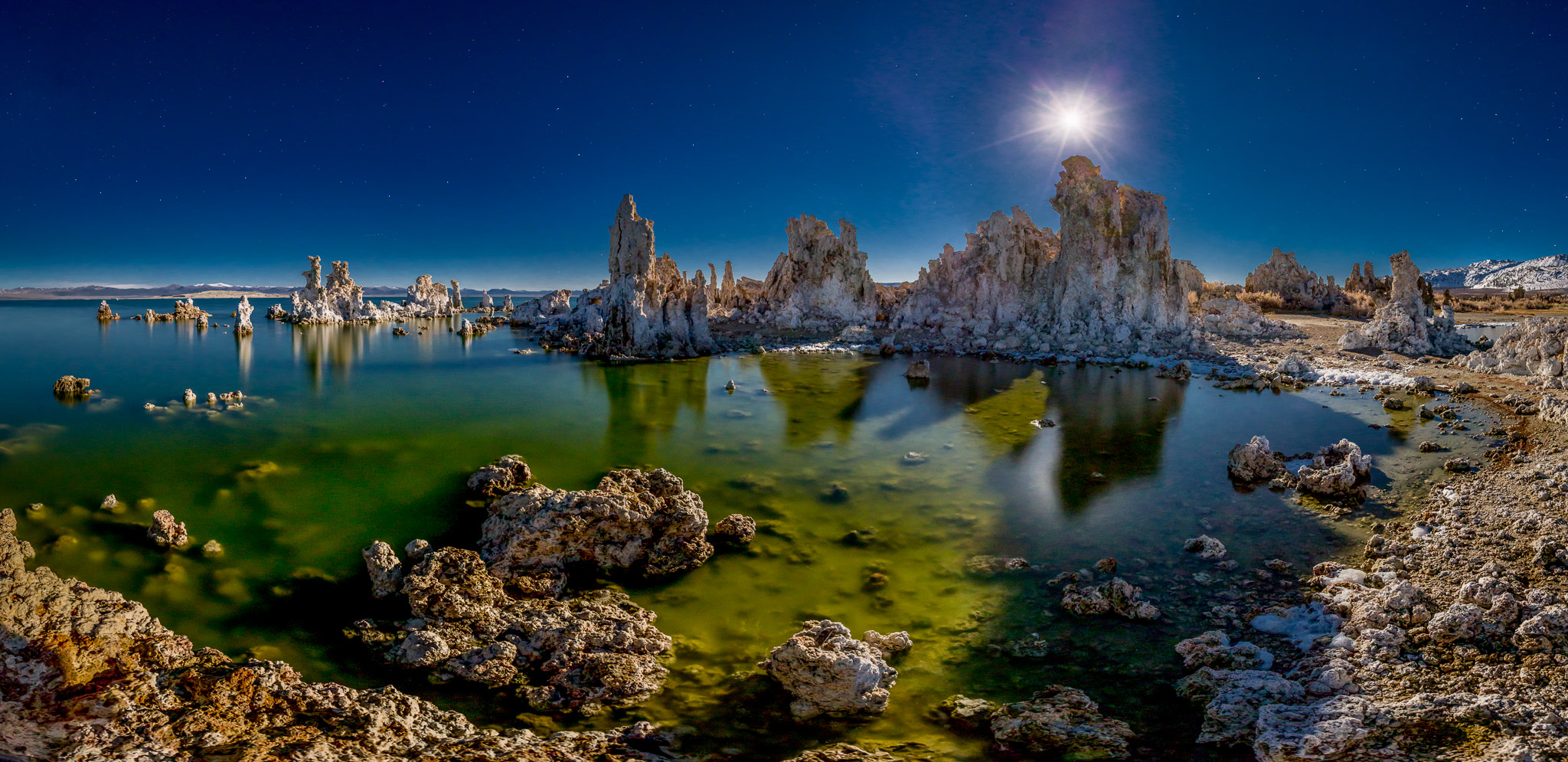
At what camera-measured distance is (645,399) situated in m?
24.6

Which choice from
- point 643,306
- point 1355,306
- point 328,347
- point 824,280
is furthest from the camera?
point 1355,306

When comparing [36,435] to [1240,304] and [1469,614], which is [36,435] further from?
[1240,304]

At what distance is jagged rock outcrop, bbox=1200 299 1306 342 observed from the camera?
4217 cm

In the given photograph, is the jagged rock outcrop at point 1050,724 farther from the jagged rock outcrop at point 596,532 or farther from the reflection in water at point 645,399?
the reflection in water at point 645,399

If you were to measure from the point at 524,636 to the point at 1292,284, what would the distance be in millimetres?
82180

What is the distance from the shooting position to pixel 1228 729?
17.3 ft

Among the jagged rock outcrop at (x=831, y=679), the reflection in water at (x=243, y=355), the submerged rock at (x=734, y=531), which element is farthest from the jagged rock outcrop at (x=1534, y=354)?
the reflection in water at (x=243, y=355)

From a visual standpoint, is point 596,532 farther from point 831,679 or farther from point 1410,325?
point 1410,325

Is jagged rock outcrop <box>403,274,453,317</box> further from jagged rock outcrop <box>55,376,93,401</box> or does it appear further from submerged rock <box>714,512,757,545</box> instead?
submerged rock <box>714,512,757,545</box>

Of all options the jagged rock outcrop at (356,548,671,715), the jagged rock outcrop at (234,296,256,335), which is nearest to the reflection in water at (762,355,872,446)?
the jagged rock outcrop at (356,548,671,715)

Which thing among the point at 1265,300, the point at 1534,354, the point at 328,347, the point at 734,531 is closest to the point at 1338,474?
the point at 734,531

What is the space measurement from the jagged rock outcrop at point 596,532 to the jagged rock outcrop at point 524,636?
0.49 metres

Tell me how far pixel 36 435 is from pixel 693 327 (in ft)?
93.6

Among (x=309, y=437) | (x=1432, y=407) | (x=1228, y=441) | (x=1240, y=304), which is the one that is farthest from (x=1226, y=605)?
(x=1240, y=304)
